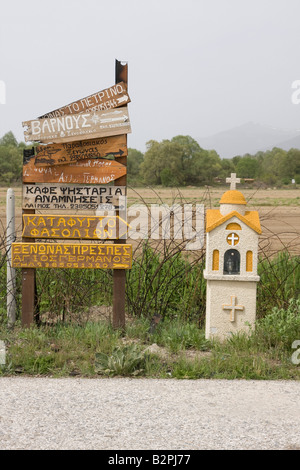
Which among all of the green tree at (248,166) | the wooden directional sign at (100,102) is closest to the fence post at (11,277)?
the wooden directional sign at (100,102)

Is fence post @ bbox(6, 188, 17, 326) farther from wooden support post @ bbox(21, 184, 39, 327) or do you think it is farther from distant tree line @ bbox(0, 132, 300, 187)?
distant tree line @ bbox(0, 132, 300, 187)

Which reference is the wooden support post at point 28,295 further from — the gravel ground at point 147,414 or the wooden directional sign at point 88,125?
the gravel ground at point 147,414

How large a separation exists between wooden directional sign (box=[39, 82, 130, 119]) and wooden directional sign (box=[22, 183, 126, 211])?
0.78 meters

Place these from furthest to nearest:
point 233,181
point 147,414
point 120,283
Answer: point 120,283 → point 233,181 → point 147,414

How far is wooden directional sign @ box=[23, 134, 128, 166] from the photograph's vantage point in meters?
6.06

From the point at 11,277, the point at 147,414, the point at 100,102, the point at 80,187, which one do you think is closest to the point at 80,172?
the point at 80,187

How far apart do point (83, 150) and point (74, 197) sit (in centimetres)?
51

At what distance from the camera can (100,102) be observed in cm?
605

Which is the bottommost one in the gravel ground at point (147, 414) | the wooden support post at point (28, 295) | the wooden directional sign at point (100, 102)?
the gravel ground at point (147, 414)

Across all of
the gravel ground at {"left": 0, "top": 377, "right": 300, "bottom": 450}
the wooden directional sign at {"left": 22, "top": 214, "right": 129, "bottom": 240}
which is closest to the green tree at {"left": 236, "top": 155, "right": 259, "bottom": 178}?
the wooden directional sign at {"left": 22, "top": 214, "right": 129, "bottom": 240}

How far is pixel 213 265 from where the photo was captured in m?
5.71

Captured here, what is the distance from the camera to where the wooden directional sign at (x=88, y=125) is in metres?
6.00

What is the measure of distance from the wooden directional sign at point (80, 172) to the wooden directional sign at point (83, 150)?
6 cm

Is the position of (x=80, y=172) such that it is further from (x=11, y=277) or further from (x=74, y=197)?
(x=11, y=277)
